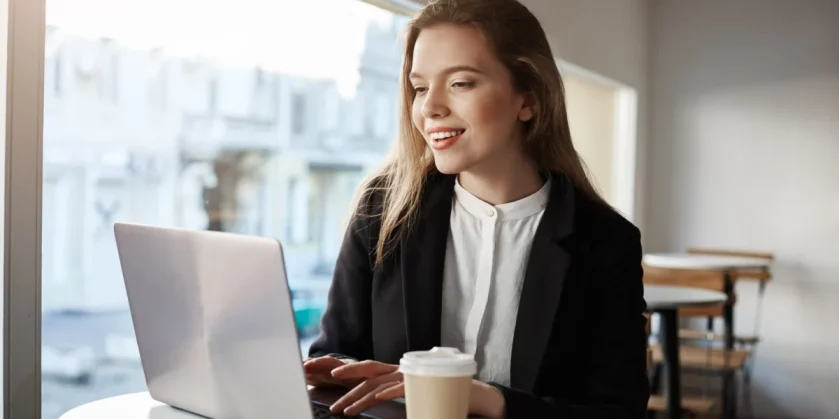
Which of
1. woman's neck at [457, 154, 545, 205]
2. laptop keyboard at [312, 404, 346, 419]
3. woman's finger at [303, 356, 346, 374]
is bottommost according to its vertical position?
laptop keyboard at [312, 404, 346, 419]

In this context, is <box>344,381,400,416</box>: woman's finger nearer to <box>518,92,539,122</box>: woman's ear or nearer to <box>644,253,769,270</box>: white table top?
<box>518,92,539,122</box>: woman's ear

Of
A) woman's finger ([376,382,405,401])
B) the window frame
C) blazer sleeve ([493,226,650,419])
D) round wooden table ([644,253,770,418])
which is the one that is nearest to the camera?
woman's finger ([376,382,405,401])

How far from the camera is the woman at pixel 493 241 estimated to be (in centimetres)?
126

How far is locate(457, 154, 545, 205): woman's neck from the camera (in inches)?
54.8

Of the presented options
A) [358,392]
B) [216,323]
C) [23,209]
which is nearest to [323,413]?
[358,392]

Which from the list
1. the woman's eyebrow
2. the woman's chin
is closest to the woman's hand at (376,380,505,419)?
the woman's chin

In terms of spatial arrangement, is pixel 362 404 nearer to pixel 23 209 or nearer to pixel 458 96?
pixel 458 96

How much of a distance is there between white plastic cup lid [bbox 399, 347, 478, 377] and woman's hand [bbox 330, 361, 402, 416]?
0.55 ft

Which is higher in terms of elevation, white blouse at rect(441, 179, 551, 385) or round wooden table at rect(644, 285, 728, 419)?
white blouse at rect(441, 179, 551, 385)

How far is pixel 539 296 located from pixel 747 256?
12.1ft

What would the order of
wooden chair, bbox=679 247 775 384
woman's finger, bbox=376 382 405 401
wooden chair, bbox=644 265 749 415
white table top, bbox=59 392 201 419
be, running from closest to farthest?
woman's finger, bbox=376 382 405 401, white table top, bbox=59 392 201 419, wooden chair, bbox=644 265 749 415, wooden chair, bbox=679 247 775 384

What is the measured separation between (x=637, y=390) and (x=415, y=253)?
0.40 metres

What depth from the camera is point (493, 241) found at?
53.9 inches

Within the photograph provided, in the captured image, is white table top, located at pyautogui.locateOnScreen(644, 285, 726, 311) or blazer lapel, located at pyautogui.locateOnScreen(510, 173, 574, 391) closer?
blazer lapel, located at pyautogui.locateOnScreen(510, 173, 574, 391)
